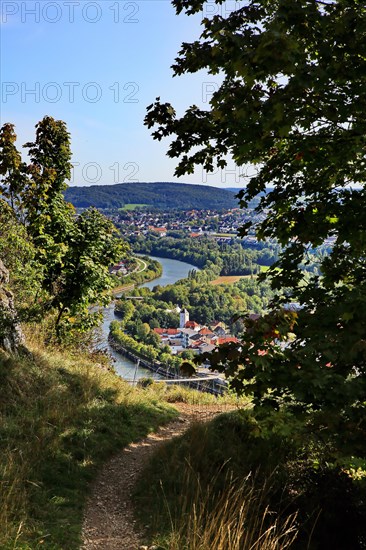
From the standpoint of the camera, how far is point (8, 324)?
8.16 meters

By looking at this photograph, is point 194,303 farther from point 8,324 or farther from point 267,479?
point 267,479

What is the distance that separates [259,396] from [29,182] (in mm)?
9484

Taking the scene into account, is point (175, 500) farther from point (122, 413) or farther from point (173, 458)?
point (122, 413)

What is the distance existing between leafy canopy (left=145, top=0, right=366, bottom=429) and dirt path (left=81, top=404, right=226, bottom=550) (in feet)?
7.28

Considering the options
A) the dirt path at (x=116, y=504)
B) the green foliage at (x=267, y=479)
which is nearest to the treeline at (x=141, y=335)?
the dirt path at (x=116, y=504)

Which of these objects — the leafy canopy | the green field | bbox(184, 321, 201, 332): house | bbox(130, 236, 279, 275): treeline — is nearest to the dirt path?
the leafy canopy

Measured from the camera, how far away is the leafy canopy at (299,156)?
344cm

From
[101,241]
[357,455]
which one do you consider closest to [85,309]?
[101,241]

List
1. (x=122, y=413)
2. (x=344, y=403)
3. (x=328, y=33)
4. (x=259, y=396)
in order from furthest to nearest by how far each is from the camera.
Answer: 1. (x=122, y=413)
2. (x=328, y=33)
3. (x=259, y=396)
4. (x=344, y=403)

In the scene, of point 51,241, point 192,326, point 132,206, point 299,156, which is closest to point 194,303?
point 192,326

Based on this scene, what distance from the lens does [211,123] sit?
5102mm

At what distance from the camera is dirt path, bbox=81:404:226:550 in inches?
184

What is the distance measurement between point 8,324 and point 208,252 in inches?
3642

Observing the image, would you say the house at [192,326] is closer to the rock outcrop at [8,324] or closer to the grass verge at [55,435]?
the grass verge at [55,435]
